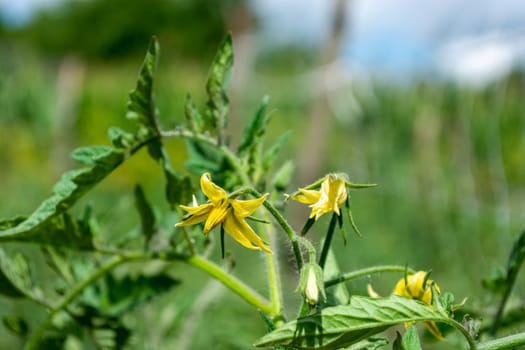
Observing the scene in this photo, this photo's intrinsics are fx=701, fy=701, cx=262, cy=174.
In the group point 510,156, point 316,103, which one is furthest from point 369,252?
point 510,156

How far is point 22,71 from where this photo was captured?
11.6 metres

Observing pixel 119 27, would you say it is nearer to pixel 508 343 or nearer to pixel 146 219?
pixel 146 219

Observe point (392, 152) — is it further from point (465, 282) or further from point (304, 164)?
point (465, 282)

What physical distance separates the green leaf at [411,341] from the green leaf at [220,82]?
0.35 metres

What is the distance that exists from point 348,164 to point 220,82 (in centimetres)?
755

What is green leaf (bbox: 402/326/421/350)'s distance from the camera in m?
0.58

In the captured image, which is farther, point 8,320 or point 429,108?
point 429,108

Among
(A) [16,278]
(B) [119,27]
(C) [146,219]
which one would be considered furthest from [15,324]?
(B) [119,27]

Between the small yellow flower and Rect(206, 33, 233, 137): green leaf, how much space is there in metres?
0.22

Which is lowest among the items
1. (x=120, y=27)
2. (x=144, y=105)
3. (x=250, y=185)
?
(x=250, y=185)

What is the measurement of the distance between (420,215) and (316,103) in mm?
1186

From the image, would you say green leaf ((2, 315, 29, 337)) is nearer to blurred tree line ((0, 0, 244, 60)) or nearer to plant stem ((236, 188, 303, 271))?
plant stem ((236, 188, 303, 271))

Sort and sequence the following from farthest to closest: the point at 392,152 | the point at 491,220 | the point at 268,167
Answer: the point at 392,152, the point at 491,220, the point at 268,167

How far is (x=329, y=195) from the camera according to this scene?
25.0 inches
